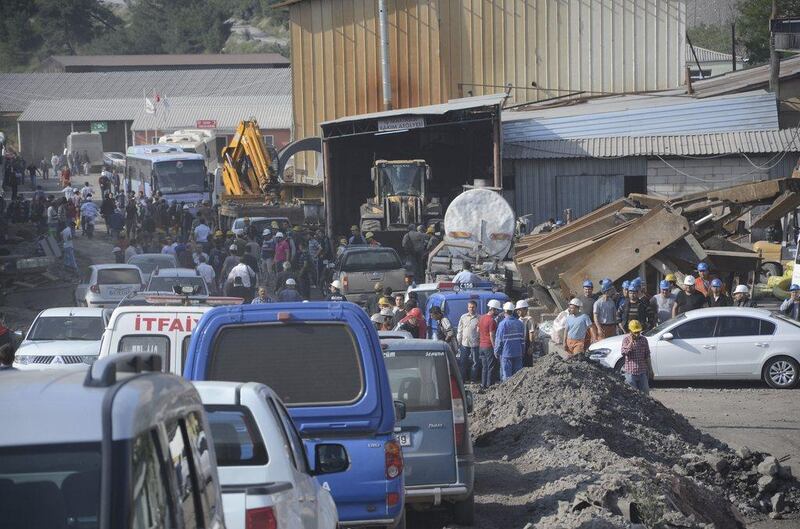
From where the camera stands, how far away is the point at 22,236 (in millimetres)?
39281

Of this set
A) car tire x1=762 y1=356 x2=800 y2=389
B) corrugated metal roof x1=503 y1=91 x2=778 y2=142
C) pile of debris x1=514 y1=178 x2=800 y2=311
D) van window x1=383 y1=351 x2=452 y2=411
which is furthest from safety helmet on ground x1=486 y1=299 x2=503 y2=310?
corrugated metal roof x1=503 y1=91 x2=778 y2=142

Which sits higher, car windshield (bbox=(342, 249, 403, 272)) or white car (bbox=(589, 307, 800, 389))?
car windshield (bbox=(342, 249, 403, 272))

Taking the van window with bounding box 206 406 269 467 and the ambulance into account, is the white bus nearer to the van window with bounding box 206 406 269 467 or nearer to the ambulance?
the ambulance

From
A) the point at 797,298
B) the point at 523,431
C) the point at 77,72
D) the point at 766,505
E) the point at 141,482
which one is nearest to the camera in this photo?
the point at 141,482

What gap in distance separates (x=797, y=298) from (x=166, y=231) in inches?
1002

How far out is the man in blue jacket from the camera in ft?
59.6

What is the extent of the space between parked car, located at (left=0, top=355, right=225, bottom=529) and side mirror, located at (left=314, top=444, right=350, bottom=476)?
3132 millimetres

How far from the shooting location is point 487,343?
62.1 ft

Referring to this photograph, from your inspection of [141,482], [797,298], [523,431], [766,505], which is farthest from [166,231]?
[141,482]

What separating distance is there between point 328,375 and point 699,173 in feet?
96.8

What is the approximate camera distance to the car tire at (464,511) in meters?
10.6

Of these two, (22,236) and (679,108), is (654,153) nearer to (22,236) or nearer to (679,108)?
(679,108)

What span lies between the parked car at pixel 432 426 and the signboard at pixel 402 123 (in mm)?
28276

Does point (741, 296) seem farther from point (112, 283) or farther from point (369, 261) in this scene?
point (112, 283)
